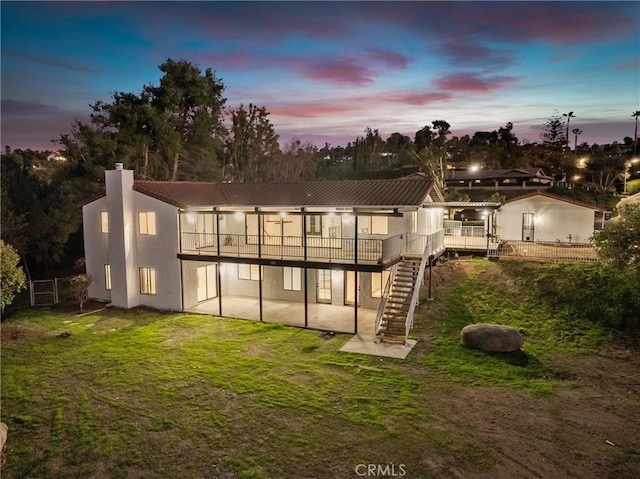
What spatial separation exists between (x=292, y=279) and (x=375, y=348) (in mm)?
7414

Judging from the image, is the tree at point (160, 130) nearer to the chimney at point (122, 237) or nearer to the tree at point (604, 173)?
the chimney at point (122, 237)

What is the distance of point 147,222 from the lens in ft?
68.6

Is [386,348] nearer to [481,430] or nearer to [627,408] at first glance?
[481,430]

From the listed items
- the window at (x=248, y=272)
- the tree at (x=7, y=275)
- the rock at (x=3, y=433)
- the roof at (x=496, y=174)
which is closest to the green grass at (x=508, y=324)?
the window at (x=248, y=272)

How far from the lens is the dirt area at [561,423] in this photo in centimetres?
819

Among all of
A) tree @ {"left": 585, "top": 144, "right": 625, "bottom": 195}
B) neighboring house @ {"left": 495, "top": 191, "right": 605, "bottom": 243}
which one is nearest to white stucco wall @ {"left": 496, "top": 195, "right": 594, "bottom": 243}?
neighboring house @ {"left": 495, "top": 191, "right": 605, "bottom": 243}

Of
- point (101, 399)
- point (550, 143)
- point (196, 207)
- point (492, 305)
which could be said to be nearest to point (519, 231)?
point (492, 305)

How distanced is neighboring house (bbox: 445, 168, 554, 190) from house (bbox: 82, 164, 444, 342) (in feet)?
105

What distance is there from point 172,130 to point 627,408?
34.8 meters

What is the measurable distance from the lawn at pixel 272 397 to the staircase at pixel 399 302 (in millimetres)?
971

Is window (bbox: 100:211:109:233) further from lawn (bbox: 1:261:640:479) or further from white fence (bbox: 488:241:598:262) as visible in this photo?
white fence (bbox: 488:241:598:262)

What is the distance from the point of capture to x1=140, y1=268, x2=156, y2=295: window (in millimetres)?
21000

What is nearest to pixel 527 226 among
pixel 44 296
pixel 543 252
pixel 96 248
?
pixel 543 252

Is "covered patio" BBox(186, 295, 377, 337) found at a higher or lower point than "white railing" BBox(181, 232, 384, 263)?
lower
